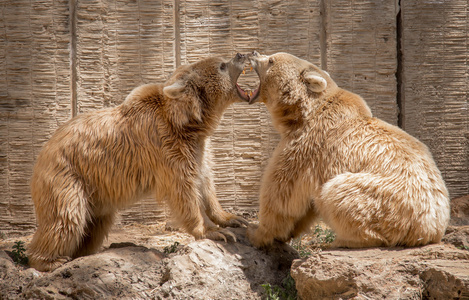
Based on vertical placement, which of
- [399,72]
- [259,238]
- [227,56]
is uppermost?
[227,56]

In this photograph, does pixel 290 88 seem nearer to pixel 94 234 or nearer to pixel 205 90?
pixel 205 90

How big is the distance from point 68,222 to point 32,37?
3.04 m

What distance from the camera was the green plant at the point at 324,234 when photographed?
618 centimetres

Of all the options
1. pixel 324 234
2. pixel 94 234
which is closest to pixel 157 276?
pixel 94 234

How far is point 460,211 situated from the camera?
6973mm

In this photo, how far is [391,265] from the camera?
3.95 meters

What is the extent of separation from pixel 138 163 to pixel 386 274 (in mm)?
2646

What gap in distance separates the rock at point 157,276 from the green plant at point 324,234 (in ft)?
5.08

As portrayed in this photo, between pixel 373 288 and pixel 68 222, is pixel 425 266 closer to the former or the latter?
pixel 373 288

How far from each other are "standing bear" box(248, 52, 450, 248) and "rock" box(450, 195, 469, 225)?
2784 millimetres

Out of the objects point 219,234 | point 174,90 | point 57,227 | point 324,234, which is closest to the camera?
point 219,234

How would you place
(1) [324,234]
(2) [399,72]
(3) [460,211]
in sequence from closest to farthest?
(1) [324,234] → (3) [460,211] → (2) [399,72]

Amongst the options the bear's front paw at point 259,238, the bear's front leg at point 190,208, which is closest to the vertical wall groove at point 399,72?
the bear's front paw at point 259,238

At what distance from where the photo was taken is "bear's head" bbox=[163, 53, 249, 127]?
5.04 m
